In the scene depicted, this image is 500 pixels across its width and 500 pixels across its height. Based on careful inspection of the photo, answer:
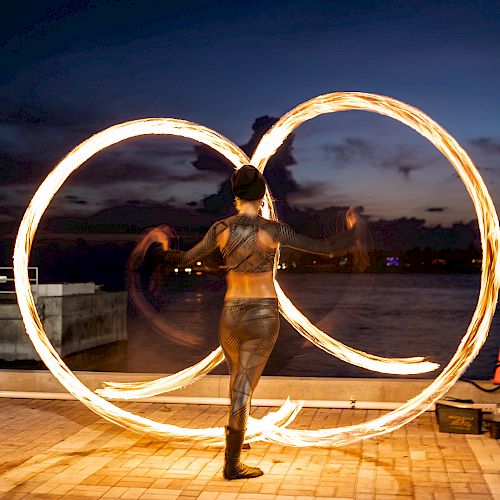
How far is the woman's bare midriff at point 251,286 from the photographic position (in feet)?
21.5

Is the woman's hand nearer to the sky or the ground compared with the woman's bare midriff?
nearer to the sky

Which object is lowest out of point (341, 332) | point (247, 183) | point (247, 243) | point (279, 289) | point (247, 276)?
point (341, 332)

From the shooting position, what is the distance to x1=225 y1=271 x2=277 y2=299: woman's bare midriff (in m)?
6.57

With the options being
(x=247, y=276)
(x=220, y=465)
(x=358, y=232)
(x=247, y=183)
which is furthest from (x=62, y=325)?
(x=358, y=232)

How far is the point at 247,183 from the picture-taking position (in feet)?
21.5

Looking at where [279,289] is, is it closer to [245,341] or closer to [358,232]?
[245,341]

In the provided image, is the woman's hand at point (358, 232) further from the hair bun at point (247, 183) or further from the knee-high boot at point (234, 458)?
the knee-high boot at point (234, 458)

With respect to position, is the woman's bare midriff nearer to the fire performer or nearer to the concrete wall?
the fire performer

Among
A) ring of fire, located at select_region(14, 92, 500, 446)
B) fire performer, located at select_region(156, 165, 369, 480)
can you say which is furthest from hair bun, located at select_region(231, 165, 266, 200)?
ring of fire, located at select_region(14, 92, 500, 446)

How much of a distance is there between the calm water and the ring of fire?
2260 cm

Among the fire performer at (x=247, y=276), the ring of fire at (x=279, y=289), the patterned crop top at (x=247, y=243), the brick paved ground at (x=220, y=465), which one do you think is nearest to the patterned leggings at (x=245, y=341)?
the fire performer at (x=247, y=276)

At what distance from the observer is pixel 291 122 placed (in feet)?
26.0

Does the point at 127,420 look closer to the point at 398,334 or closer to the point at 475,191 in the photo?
the point at 475,191

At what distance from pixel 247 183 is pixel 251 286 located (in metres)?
0.80
